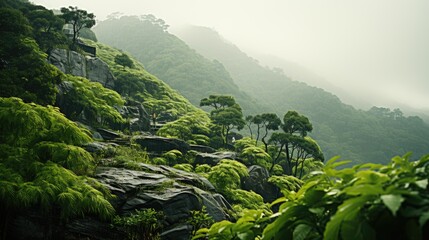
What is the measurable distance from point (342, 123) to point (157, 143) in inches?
3156

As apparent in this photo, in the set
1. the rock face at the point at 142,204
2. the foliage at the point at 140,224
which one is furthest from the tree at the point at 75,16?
the foliage at the point at 140,224

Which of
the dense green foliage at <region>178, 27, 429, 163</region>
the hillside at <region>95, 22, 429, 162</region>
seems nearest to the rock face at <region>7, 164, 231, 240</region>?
the dense green foliage at <region>178, 27, 429, 163</region>

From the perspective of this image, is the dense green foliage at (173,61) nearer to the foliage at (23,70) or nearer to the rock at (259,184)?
the rock at (259,184)

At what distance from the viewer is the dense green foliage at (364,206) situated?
4.56 feet

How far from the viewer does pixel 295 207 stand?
71.4 inches

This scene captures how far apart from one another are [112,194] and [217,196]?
486cm

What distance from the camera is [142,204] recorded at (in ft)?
35.7

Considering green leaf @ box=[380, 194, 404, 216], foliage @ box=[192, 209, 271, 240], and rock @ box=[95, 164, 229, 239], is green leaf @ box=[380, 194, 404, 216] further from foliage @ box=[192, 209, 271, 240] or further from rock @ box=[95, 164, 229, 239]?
rock @ box=[95, 164, 229, 239]

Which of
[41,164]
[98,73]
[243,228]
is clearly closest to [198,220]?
[41,164]

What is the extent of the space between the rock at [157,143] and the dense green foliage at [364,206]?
1981 centimetres

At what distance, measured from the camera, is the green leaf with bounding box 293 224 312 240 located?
5.40 feet

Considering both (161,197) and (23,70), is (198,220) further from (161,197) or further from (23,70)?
(23,70)

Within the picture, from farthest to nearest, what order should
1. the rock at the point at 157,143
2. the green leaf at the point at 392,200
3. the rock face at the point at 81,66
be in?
the rock face at the point at 81,66 < the rock at the point at 157,143 < the green leaf at the point at 392,200

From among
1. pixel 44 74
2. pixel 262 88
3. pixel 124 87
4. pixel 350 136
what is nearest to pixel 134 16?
pixel 262 88
